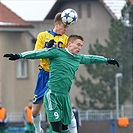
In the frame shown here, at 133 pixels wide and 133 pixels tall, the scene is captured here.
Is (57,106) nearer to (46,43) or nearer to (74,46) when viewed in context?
(74,46)

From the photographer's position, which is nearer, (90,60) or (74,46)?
(74,46)

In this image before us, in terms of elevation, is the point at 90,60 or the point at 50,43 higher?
the point at 50,43

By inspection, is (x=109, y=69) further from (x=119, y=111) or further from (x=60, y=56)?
(x=60, y=56)

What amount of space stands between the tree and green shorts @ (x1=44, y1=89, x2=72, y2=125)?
29.9 meters

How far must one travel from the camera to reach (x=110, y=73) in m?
42.8

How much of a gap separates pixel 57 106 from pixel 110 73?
3220cm

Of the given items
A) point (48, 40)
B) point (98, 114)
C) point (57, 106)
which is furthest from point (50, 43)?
point (98, 114)

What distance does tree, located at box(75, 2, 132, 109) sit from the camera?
1645 inches

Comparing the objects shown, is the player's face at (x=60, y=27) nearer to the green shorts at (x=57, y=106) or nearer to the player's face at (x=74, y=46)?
the player's face at (x=74, y=46)

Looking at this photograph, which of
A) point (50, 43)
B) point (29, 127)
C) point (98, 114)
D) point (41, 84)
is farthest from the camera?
point (98, 114)

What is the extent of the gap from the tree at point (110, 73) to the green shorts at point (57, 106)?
29862mm

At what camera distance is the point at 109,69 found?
141 ft

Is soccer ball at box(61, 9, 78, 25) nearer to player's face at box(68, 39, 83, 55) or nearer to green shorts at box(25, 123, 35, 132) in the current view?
player's face at box(68, 39, 83, 55)

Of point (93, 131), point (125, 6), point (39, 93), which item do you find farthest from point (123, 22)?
point (39, 93)
